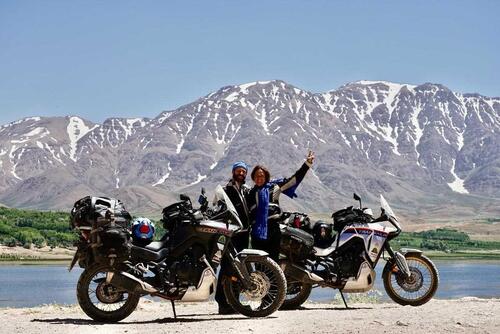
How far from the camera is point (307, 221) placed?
14156mm

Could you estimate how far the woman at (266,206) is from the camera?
42.4 ft

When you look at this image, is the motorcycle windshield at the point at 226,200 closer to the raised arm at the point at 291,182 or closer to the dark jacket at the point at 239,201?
the dark jacket at the point at 239,201

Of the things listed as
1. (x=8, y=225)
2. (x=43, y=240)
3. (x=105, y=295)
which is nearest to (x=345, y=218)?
(x=105, y=295)

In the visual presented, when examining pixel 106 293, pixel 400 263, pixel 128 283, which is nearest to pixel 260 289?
pixel 128 283

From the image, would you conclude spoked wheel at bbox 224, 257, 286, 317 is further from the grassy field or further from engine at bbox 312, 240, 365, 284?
the grassy field

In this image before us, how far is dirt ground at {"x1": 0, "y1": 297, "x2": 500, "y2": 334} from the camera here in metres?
10.7

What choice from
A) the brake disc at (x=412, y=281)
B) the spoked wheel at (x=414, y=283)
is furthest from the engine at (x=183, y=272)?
the brake disc at (x=412, y=281)

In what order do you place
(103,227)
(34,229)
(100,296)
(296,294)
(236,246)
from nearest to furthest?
(103,227)
(100,296)
(236,246)
(296,294)
(34,229)

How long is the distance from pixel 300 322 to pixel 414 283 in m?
3.60

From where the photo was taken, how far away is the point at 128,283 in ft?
39.5

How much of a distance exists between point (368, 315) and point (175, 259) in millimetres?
2900

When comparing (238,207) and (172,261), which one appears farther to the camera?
(238,207)

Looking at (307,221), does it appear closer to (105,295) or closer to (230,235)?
(230,235)

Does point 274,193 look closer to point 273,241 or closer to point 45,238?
point 273,241
